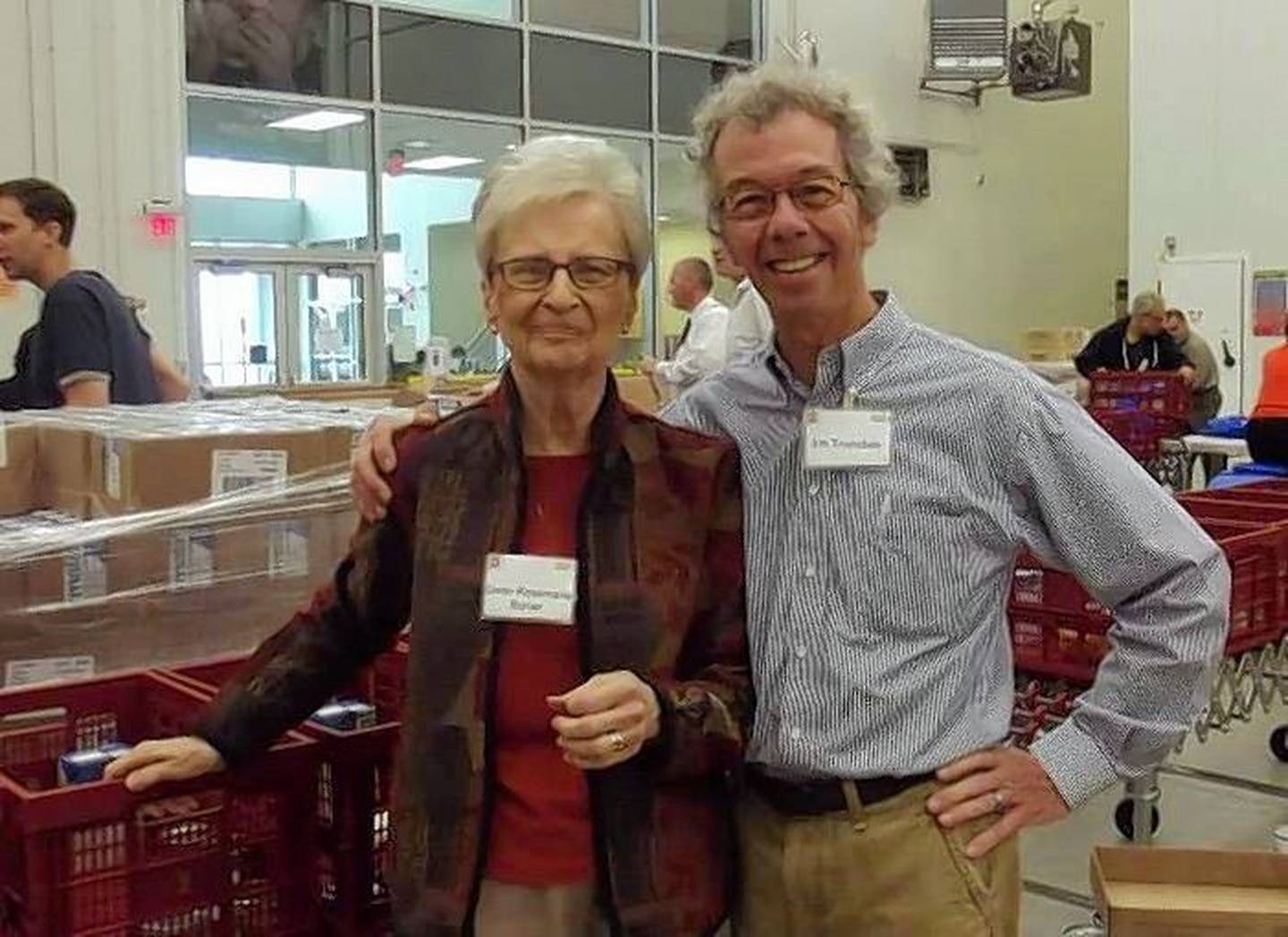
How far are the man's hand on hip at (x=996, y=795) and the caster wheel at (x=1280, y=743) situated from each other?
3170 millimetres

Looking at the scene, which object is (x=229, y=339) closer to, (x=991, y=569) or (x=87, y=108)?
(x=87, y=108)

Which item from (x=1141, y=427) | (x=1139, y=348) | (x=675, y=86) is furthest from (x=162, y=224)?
(x=1139, y=348)

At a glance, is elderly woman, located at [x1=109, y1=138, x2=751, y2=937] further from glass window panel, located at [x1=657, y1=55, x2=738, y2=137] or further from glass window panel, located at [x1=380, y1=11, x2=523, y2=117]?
glass window panel, located at [x1=657, y1=55, x2=738, y2=137]

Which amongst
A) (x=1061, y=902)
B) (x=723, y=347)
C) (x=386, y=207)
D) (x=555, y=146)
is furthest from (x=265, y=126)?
(x=555, y=146)

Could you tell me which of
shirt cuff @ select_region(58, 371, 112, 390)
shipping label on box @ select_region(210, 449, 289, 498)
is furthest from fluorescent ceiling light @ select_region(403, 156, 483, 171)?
shipping label on box @ select_region(210, 449, 289, 498)

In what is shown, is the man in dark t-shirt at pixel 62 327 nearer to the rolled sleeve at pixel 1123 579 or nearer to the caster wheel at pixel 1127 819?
the rolled sleeve at pixel 1123 579

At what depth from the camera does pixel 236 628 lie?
2.39 meters

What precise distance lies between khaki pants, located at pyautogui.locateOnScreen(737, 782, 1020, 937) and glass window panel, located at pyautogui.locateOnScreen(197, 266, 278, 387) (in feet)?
25.6

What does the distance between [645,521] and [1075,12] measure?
44.7 ft

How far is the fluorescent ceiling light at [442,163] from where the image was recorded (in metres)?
10.1

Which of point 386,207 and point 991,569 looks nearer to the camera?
point 991,569

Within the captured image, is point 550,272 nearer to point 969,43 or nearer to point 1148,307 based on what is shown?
point 1148,307

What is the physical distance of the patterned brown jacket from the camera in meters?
1.40

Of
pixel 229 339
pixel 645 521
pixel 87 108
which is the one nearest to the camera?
pixel 645 521
